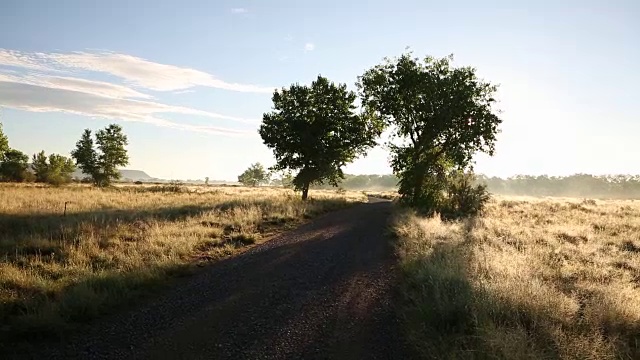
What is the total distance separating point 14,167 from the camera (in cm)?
6744

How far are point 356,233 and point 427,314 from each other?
34.2 ft

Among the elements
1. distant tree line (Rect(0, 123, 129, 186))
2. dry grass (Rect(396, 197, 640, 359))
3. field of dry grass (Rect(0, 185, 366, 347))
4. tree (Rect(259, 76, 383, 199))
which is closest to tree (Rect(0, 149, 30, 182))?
distant tree line (Rect(0, 123, 129, 186))

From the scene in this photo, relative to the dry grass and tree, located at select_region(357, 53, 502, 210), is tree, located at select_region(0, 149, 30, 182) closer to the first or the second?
tree, located at select_region(357, 53, 502, 210)

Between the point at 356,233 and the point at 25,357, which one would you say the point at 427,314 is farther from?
the point at 356,233

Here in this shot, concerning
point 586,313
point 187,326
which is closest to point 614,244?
point 586,313

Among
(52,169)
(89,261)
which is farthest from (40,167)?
(89,261)

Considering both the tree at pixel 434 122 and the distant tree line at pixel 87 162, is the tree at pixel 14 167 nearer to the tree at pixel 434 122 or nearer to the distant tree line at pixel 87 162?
the distant tree line at pixel 87 162

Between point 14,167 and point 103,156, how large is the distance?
56.4 ft

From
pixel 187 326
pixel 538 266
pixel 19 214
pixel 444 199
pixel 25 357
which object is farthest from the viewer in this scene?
pixel 444 199

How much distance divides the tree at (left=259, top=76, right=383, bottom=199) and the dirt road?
76.0 feet

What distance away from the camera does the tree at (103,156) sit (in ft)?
210

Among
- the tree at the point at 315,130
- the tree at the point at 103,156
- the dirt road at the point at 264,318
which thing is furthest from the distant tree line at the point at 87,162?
the dirt road at the point at 264,318

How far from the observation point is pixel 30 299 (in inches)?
272

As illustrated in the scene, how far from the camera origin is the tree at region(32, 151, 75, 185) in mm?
69438
